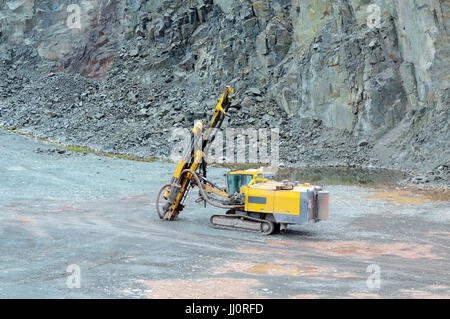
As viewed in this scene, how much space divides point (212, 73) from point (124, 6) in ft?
55.9

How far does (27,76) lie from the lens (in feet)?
169

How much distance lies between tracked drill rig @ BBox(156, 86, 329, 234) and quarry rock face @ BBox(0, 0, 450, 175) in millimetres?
15369

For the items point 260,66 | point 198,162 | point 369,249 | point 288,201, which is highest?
point 260,66

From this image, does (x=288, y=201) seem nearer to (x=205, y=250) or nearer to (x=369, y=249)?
(x=369, y=249)

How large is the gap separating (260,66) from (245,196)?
31.0 metres

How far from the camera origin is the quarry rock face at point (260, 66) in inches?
1216

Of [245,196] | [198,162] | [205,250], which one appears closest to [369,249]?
[245,196]

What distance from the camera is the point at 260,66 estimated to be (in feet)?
139

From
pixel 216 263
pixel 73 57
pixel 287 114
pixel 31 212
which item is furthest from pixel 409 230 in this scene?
pixel 73 57

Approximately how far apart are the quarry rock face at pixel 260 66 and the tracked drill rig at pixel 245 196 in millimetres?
15369

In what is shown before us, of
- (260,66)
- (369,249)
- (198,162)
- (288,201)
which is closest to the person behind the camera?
(369,249)

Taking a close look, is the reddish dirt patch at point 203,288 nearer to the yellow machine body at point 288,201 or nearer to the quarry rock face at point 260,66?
the yellow machine body at point 288,201

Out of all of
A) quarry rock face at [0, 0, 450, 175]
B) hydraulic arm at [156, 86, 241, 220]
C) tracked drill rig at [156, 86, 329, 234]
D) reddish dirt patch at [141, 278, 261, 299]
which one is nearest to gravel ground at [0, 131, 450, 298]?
reddish dirt patch at [141, 278, 261, 299]

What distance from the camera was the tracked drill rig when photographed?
463 inches
